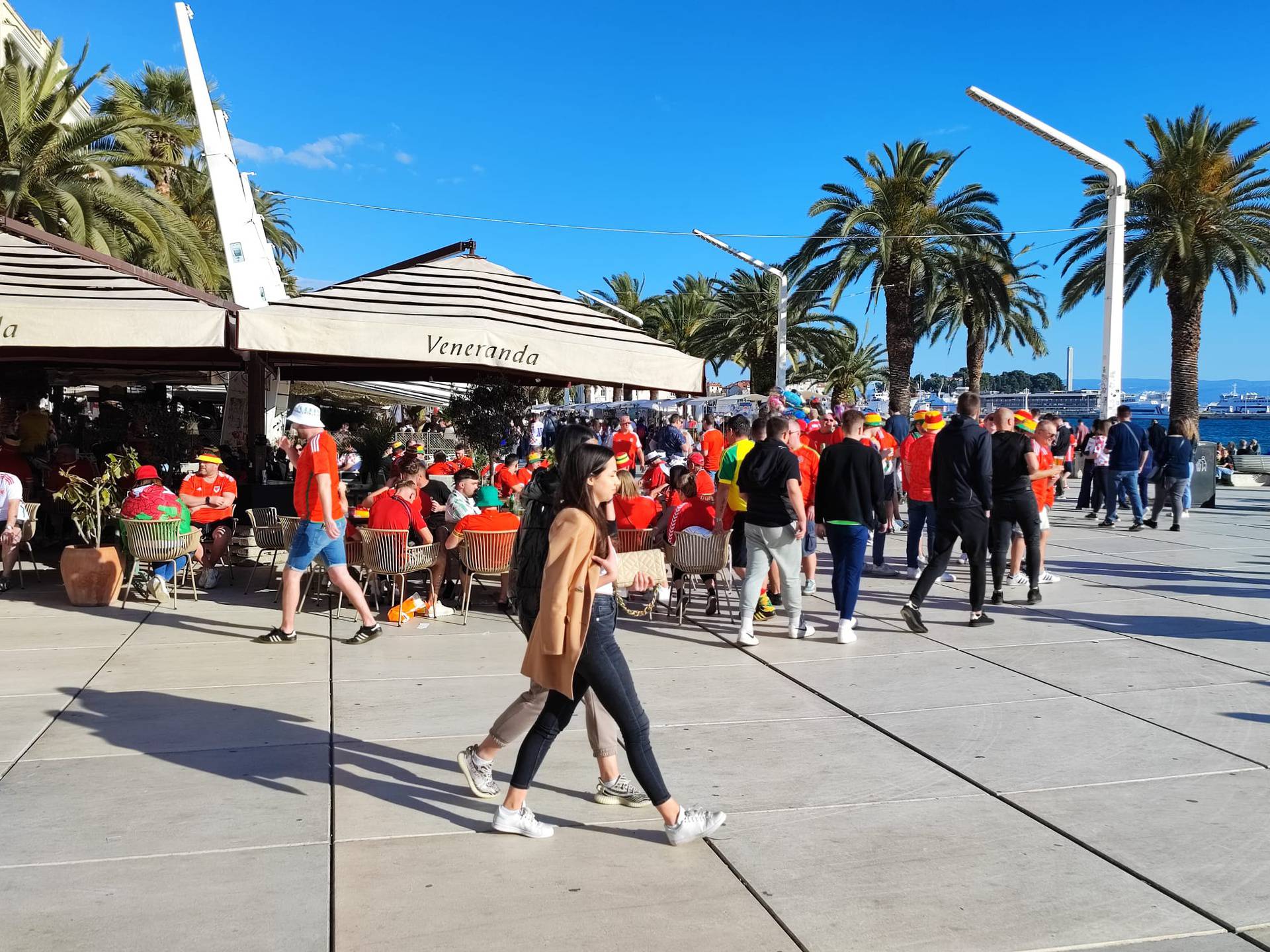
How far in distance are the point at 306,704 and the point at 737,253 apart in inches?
1035

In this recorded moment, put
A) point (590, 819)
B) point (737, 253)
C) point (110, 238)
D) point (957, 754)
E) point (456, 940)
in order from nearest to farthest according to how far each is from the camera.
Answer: point (456, 940)
point (590, 819)
point (957, 754)
point (110, 238)
point (737, 253)

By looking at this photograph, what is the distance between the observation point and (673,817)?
3.92 meters

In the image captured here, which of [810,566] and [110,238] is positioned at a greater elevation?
[110,238]

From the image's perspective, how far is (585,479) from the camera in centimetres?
382

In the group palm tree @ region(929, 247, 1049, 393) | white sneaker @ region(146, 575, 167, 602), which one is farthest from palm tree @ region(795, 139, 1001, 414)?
white sneaker @ region(146, 575, 167, 602)

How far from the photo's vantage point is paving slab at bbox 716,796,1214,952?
10.9 ft

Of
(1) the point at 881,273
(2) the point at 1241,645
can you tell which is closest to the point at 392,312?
(2) the point at 1241,645

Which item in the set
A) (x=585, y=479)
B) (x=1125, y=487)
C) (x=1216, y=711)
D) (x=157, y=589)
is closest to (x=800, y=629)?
(x=1216, y=711)

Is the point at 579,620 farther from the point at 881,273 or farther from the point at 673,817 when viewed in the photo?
the point at 881,273

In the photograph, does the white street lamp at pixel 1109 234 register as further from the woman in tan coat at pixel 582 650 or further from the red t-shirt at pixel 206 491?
the woman in tan coat at pixel 582 650

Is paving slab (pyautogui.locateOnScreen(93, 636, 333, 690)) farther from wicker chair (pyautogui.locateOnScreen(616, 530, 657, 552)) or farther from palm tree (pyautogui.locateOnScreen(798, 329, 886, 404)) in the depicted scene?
palm tree (pyautogui.locateOnScreen(798, 329, 886, 404))

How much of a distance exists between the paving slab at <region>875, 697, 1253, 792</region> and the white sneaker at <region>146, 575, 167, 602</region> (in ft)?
20.2

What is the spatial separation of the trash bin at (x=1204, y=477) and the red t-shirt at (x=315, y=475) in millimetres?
15951

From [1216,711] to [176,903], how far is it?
533 centimetres
